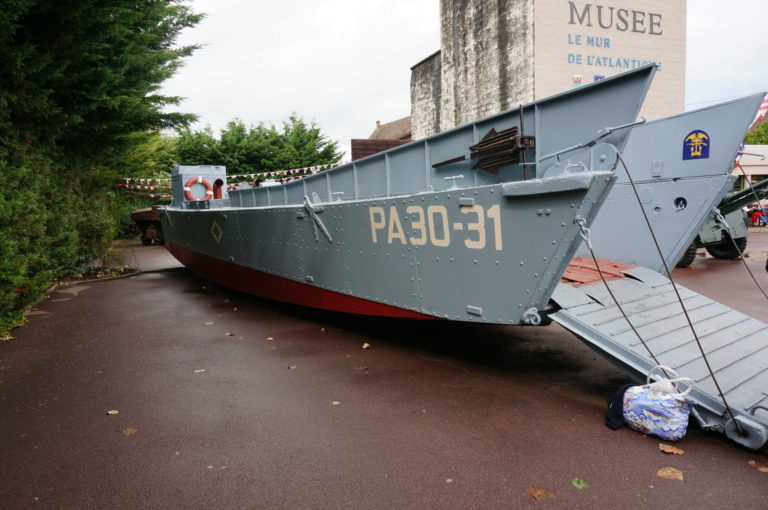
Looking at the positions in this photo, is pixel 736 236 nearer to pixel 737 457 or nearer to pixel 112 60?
pixel 737 457

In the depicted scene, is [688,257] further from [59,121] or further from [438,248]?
[59,121]

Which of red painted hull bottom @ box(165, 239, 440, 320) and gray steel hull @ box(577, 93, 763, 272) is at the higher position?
gray steel hull @ box(577, 93, 763, 272)

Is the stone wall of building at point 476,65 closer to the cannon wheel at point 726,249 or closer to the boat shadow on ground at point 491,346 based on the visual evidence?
the cannon wheel at point 726,249

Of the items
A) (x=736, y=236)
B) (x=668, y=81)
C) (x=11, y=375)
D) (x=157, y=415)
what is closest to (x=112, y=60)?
(x=11, y=375)

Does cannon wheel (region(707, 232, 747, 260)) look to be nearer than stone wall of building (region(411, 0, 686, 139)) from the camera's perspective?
Yes

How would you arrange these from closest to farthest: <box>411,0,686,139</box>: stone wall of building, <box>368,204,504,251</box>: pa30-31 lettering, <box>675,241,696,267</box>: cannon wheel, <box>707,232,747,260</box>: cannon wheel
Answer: <box>368,204,504,251</box>: pa30-31 lettering → <box>675,241,696,267</box>: cannon wheel → <box>707,232,747,260</box>: cannon wheel → <box>411,0,686,139</box>: stone wall of building

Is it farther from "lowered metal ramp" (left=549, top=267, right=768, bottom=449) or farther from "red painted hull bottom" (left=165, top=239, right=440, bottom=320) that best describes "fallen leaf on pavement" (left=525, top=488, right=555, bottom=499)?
"red painted hull bottom" (left=165, top=239, right=440, bottom=320)

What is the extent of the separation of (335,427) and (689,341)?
259cm

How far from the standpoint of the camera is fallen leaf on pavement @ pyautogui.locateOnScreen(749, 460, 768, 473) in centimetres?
255

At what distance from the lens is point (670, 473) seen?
2531 millimetres

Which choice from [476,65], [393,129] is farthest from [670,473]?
[393,129]

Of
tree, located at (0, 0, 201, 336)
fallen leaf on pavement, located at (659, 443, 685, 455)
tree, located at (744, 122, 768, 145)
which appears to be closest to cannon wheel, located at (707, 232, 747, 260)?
fallen leaf on pavement, located at (659, 443, 685, 455)

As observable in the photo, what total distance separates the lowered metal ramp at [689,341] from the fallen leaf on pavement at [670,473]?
50cm

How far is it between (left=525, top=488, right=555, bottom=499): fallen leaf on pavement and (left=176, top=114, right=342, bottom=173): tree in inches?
907
